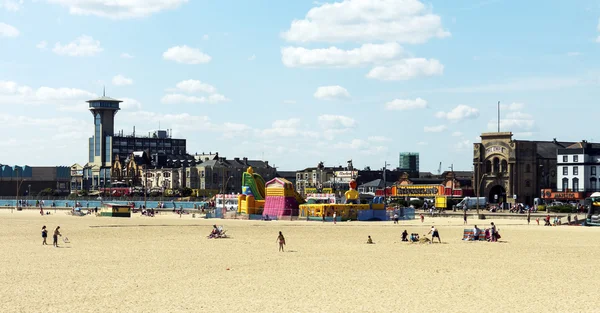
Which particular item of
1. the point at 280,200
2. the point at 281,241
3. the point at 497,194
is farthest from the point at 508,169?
the point at 281,241

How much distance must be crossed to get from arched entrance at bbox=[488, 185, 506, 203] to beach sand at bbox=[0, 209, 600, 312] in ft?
210

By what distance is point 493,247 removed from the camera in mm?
46875

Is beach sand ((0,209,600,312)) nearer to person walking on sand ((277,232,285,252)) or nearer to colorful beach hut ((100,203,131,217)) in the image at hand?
person walking on sand ((277,232,285,252))

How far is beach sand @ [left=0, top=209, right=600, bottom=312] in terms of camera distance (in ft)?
83.7

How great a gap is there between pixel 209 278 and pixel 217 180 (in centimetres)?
14520

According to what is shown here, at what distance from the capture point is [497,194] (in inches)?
4636

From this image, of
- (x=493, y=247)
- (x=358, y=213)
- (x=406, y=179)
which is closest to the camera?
(x=493, y=247)

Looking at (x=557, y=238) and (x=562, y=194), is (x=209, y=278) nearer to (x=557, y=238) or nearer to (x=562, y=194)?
(x=557, y=238)

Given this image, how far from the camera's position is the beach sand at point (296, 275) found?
83.7 feet

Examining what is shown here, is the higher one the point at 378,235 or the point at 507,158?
the point at 507,158

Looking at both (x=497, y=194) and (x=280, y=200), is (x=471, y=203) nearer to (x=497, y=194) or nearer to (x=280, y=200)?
(x=497, y=194)

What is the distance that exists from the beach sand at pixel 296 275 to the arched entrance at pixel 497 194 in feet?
210

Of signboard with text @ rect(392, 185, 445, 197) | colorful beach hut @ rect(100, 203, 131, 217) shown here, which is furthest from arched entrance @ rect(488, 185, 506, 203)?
colorful beach hut @ rect(100, 203, 131, 217)

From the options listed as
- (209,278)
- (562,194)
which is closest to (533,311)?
(209,278)
